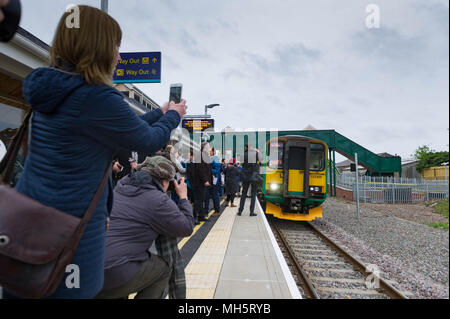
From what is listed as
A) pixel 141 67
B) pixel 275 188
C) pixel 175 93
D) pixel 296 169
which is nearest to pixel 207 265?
pixel 175 93

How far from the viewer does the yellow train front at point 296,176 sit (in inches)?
338

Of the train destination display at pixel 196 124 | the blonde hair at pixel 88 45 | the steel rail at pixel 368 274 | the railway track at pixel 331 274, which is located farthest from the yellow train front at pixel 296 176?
the blonde hair at pixel 88 45

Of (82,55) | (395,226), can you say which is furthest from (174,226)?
(395,226)

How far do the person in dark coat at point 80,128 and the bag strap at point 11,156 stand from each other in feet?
0.26

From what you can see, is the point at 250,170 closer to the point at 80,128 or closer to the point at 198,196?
the point at 198,196

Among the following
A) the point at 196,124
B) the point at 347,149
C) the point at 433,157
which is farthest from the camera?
the point at 347,149

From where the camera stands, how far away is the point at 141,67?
20.0ft

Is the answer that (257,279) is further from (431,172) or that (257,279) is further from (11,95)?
(11,95)

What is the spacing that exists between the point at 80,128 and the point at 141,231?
998mm

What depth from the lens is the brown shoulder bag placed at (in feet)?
→ 2.85

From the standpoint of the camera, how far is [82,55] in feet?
3.50

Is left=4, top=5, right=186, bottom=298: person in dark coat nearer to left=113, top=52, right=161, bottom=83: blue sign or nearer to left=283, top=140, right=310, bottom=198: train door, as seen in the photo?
left=113, top=52, right=161, bottom=83: blue sign

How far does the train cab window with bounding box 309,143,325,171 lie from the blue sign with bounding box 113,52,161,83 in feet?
17.7

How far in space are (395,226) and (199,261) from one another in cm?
787
